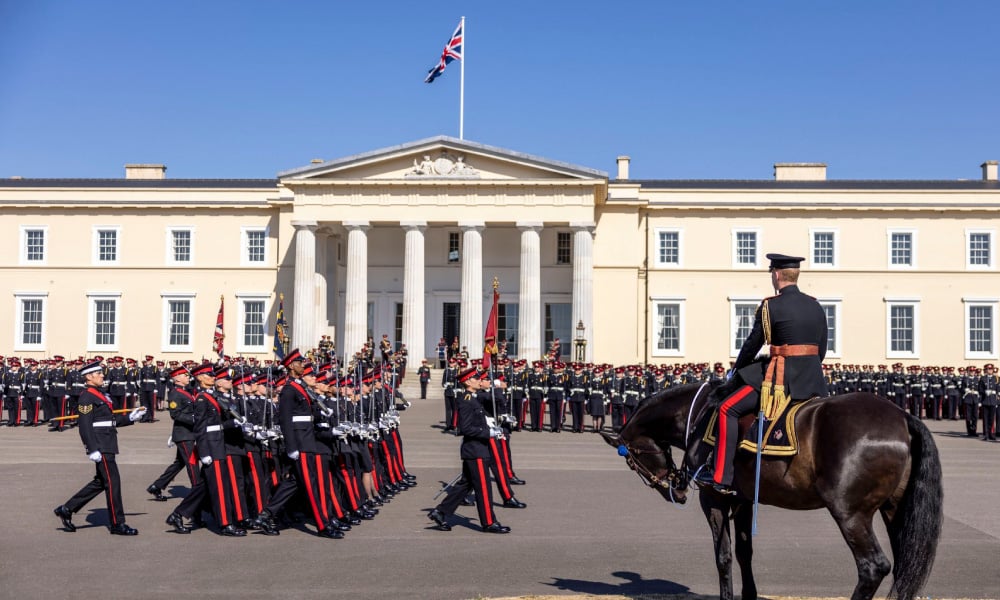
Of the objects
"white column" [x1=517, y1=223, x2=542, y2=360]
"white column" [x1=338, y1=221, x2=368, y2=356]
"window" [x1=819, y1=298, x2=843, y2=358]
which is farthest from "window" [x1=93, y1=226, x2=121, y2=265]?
"window" [x1=819, y1=298, x2=843, y2=358]

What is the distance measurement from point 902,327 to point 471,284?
67.4 ft

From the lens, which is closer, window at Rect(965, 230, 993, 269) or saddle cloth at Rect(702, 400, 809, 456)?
saddle cloth at Rect(702, 400, 809, 456)

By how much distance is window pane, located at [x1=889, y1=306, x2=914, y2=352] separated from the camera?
157 feet

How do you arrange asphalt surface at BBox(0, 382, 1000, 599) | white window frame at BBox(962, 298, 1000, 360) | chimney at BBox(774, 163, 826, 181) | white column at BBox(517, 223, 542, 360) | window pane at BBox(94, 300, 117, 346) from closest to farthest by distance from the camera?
asphalt surface at BBox(0, 382, 1000, 599), white column at BBox(517, 223, 542, 360), white window frame at BBox(962, 298, 1000, 360), window pane at BBox(94, 300, 117, 346), chimney at BBox(774, 163, 826, 181)

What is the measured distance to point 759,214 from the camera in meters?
48.5

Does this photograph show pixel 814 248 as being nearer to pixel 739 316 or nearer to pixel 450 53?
pixel 739 316

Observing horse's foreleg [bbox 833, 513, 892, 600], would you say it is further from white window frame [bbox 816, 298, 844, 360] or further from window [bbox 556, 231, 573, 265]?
white window frame [bbox 816, 298, 844, 360]

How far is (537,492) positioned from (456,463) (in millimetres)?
4249

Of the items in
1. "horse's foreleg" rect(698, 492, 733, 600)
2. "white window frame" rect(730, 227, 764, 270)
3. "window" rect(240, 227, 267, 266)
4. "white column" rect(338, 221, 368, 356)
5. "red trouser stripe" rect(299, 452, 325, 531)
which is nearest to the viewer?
"horse's foreleg" rect(698, 492, 733, 600)

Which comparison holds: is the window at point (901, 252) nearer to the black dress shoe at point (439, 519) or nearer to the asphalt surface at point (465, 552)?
the asphalt surface at point (465, 552)

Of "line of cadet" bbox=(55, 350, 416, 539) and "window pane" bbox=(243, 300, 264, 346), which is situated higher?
"window pane" bbox=(243, 300, 264, 346)

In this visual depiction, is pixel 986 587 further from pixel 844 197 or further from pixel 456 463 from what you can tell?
pixel 844 197

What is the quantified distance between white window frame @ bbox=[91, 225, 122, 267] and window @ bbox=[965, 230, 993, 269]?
40416mm

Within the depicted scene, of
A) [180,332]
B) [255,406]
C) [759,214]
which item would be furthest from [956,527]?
[180,332]
